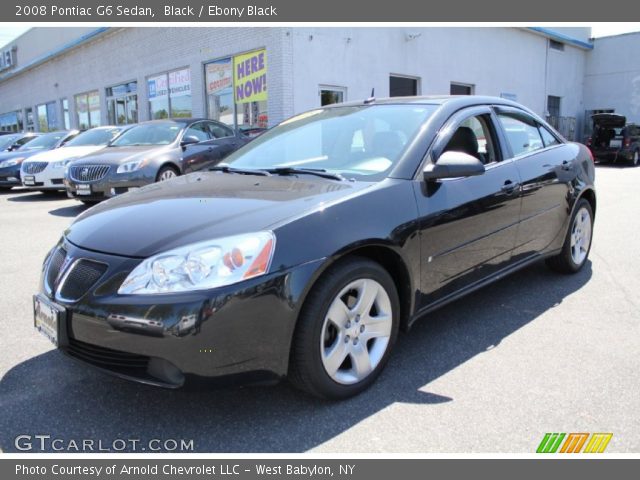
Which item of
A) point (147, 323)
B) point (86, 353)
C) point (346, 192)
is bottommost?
point (86, 353)

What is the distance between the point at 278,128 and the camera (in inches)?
164

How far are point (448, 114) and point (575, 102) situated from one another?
26.7 m

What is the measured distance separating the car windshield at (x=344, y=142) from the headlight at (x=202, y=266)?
Result: 97 centimetres

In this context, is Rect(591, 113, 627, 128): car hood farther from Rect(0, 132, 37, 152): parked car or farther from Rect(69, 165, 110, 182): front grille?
Rect(0, 132, 37, 152): parked car

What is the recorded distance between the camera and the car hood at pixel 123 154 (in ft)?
28.2

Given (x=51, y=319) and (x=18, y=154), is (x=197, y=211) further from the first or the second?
(x=18, y=154)

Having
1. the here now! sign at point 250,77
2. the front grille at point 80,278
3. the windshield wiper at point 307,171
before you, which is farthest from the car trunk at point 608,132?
the front grille at point 80,278

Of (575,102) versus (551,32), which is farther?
(575,102)

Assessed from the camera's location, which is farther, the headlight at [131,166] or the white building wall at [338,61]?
the white building wall at [338,61]

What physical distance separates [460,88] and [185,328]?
60.8 feet

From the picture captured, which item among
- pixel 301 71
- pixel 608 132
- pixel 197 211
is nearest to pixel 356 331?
pixel 197 211

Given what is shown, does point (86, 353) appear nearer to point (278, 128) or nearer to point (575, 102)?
point (278, 128)

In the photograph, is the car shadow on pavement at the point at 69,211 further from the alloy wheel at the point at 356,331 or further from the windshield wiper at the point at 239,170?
the alloy wheel at the point at 356,331

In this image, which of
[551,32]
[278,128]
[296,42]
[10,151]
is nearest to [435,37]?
[296,42]
